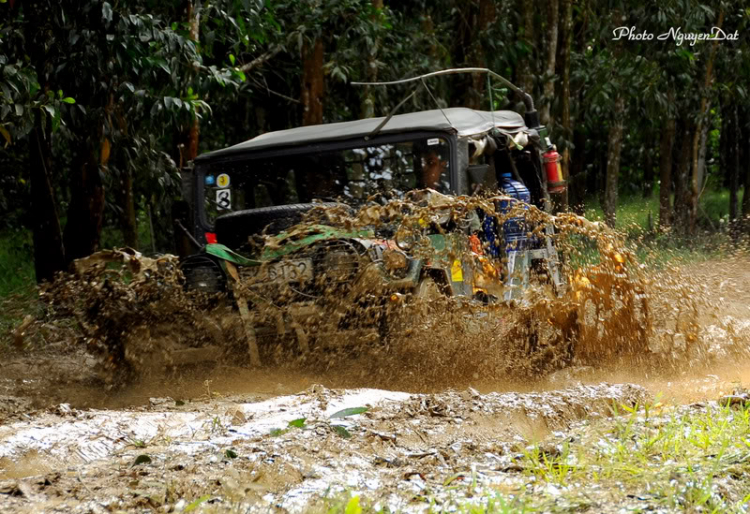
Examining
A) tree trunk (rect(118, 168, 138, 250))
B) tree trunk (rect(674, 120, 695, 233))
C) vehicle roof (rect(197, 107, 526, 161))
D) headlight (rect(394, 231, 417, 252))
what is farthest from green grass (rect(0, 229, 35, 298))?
tree trunk (rect(674, 120, 695, 233))

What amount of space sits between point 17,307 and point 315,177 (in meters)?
2.26

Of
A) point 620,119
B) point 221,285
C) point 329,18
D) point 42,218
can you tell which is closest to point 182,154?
point 42,218

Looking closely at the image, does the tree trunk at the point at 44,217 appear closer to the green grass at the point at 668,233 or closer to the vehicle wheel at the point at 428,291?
the vehicle wheel at the point at 428,291

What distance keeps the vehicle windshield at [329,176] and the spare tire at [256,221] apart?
150 mm

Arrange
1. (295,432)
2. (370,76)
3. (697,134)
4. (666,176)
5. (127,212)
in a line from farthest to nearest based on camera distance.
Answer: (666,176), (697,134), (370,76), (127,212), (295,432)

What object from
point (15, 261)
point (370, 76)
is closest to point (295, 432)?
point (370, 76)

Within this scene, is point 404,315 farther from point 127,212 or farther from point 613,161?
point 613,161

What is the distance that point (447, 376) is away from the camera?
558 centimetres

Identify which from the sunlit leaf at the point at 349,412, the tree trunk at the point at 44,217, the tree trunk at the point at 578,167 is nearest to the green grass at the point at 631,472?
the sunlit leaf at the point at 349,412

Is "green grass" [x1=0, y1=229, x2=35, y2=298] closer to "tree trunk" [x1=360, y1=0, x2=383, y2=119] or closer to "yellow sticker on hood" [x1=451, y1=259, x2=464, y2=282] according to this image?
"tree trunk" [x1=360, y1=0, x2=383, y2=119]

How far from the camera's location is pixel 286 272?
18.0 ft

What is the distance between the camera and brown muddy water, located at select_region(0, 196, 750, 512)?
11.0 feet

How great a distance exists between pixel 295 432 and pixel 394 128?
9.10ft

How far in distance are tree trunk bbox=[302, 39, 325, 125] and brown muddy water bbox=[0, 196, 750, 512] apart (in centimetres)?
623
